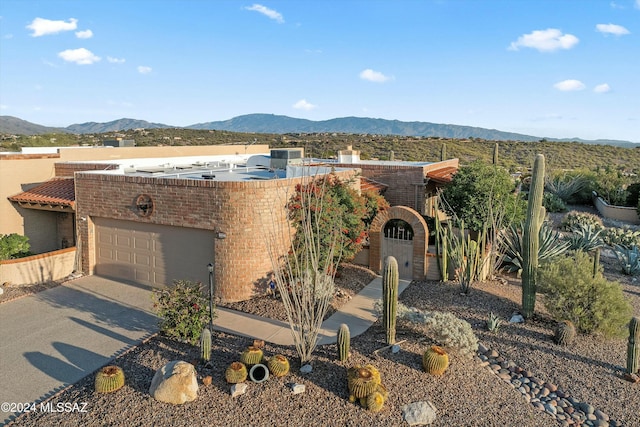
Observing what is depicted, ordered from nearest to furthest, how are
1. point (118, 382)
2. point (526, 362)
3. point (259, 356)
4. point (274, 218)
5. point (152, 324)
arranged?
point (118, 382)
point (259, 356)
point (526, 362)
point (152, 324)
point (274, 218)

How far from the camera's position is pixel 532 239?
11250mm

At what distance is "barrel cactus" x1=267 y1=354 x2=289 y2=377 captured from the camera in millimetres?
8266

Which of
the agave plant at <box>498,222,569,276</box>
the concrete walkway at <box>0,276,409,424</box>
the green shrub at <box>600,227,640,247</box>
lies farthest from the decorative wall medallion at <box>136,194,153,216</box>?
the green shrub at <box>600,227,640,247</box>

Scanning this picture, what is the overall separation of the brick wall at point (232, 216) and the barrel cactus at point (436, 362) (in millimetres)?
5272

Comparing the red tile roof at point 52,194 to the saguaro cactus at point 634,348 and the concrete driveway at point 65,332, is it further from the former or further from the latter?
the saguaro cactus at point 634,348

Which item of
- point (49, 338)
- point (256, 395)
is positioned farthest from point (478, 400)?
point (49, 338)

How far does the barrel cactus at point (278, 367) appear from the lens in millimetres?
8266

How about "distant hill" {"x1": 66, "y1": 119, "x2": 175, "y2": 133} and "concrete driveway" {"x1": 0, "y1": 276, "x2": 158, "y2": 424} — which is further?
"distant hill" {"x1": 66, "y1": 119, "x2": 175, "y2": 133}

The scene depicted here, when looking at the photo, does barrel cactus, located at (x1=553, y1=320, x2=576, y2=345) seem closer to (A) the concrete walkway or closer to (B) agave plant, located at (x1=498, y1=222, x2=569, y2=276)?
(A) the concrete walkway

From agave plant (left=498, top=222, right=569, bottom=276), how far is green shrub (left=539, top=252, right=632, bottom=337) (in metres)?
3.44

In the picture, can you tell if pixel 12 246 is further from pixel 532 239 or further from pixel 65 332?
pixel 532 239

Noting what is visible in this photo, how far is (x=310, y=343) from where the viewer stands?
28.9 ft

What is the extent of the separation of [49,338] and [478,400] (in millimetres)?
→ 9083

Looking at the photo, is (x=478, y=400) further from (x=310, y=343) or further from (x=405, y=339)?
(x=310, y=343)
